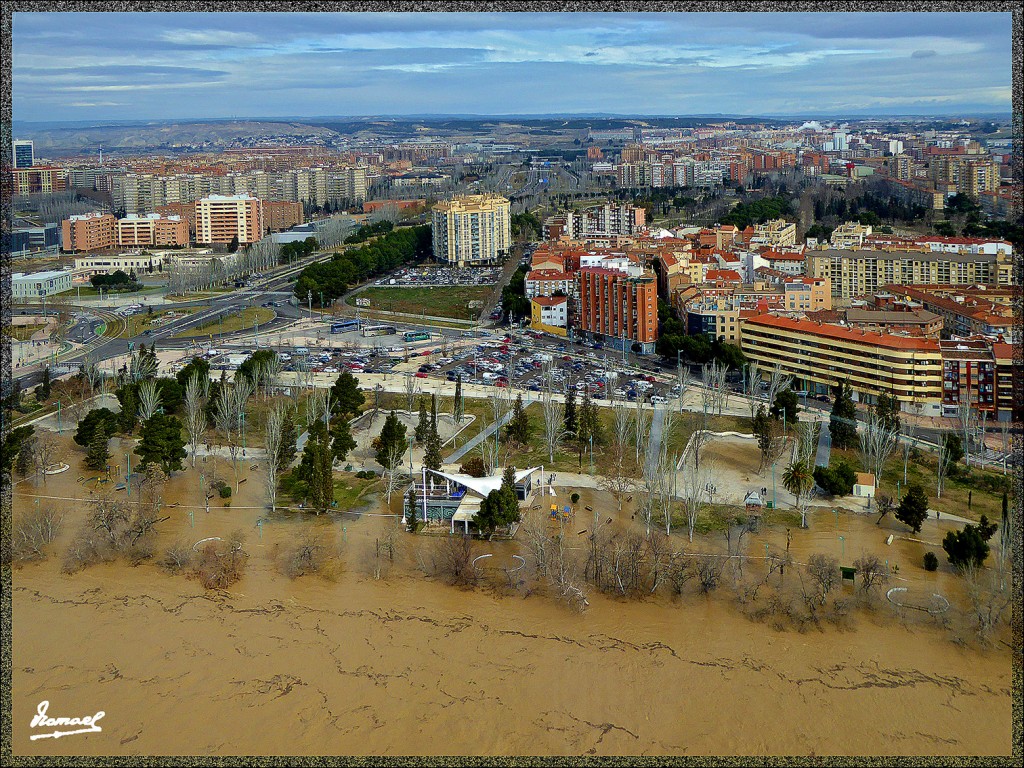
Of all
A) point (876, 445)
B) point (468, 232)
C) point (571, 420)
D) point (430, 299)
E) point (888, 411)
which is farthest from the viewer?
point (468, 232)

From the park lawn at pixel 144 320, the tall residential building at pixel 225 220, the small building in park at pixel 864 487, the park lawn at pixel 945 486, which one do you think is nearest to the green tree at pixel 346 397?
the park lawn at pixel 945 486

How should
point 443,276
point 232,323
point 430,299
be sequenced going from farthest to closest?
point 443,276
point 430,299
point 232,323

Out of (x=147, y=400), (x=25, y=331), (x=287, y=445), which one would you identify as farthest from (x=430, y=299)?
(x=287, y=445)

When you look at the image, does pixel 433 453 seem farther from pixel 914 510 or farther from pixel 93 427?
pixel 914 510

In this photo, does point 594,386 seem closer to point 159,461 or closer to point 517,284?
point 159,461

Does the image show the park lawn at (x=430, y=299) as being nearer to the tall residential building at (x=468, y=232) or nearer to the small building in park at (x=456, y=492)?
the tall residential building at (x=468, y=232)

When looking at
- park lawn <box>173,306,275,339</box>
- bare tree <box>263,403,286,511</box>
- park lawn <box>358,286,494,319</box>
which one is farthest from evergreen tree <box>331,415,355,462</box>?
park lawn <box>358,286,494,319</box>

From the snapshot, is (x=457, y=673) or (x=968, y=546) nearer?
(x=457, y=673)
